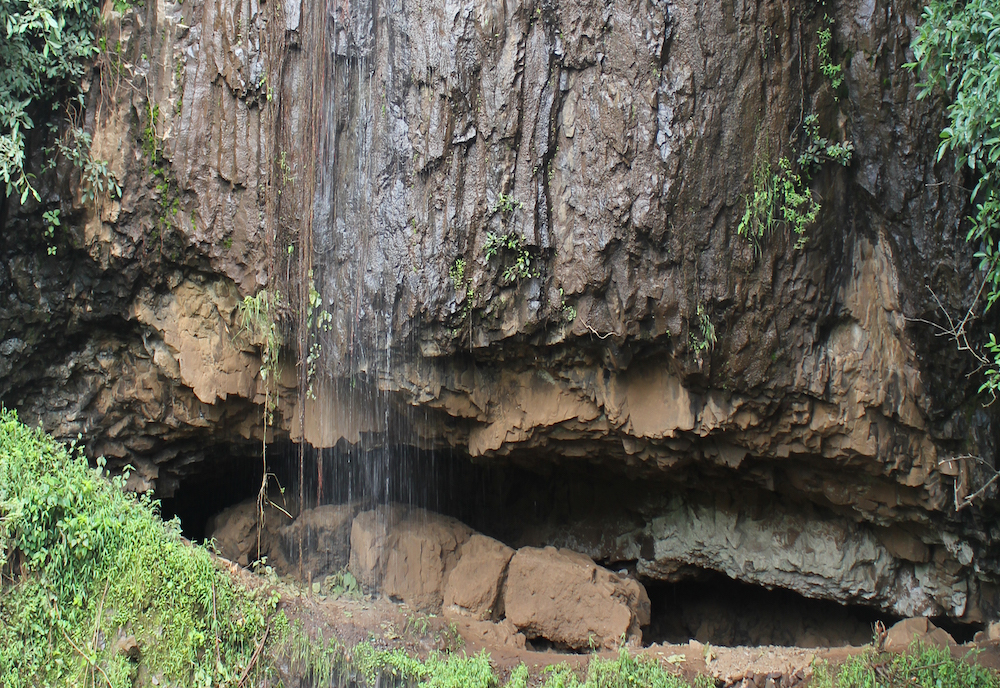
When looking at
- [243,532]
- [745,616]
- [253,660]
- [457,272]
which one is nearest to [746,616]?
[745,616]

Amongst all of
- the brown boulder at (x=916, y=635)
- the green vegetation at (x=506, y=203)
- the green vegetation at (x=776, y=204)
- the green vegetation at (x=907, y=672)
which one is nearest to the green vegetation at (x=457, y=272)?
the green vegetation at (x=506, y=203)

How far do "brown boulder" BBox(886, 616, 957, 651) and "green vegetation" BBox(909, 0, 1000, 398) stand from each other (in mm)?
2128

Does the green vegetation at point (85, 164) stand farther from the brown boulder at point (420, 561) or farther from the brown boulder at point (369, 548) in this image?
the brown boulder at point (420, 561)

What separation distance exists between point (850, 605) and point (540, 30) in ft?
19.9

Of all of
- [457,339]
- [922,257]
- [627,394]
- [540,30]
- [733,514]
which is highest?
[540,30]

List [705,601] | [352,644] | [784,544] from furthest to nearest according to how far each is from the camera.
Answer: [705,601], [784,544], [352,644]

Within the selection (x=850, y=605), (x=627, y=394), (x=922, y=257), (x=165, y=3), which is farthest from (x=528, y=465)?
(x=165, y=3)

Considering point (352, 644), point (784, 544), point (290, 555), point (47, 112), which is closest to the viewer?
point (352, 644)

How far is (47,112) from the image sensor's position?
19.6ft

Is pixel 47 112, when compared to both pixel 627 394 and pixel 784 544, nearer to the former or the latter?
pixel 627 394

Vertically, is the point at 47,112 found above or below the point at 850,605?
above

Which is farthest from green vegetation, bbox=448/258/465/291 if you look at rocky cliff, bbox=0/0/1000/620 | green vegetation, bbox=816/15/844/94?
green vegetation, bbox=816/15/844/94

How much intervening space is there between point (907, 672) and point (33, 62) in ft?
26.9

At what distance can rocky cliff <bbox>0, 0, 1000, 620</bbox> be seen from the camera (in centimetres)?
520
